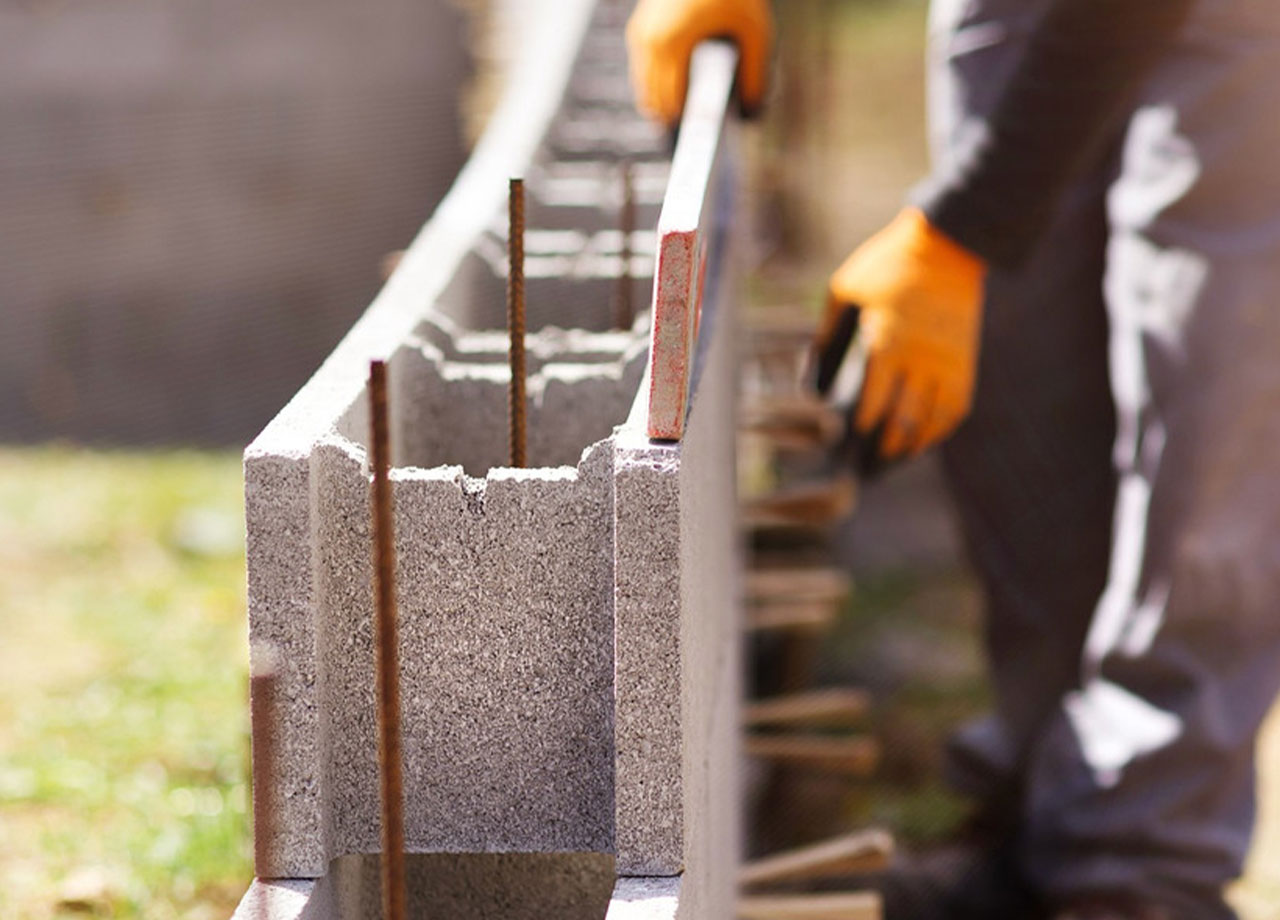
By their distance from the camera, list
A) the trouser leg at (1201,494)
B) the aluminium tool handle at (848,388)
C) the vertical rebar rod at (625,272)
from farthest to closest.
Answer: the aluminium tool handle at (848,388), the trouser leg at (1201,494), the vertical rebar rod at (625,272)

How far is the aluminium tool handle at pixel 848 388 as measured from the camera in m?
2.93

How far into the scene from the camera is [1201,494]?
9.21 feet

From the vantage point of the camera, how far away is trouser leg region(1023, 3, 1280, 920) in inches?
109

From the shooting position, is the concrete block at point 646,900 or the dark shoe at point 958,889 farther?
the dark shoe at point 958,889

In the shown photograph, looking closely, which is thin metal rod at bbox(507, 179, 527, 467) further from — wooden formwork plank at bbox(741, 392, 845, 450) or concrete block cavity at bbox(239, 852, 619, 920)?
wooden formwork plank at bbox(741, 392, 845, 450)

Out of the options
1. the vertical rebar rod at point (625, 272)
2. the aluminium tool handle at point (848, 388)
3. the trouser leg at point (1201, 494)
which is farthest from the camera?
the aluminium tool handle at point (848, 388)

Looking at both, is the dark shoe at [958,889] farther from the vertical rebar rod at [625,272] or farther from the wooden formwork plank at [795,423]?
the vertical rebar rod at [625,272]

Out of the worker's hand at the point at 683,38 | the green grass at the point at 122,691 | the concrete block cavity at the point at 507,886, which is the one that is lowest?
the green grass at the point at 122,691

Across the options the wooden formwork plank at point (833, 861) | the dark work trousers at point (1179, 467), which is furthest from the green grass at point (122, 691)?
the dark work trousers at point (1179, 467)

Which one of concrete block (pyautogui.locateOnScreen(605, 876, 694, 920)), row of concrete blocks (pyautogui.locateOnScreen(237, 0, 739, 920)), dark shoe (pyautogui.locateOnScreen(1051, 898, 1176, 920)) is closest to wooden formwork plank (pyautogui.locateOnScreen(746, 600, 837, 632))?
dark shoe (pyautogui.locateOnScreen(1051, 898, 1176, 920))

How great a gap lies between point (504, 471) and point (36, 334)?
6112mm

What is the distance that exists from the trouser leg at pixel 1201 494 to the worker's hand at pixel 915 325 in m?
0.37

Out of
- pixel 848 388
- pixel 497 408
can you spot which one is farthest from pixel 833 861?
pixel 497 408

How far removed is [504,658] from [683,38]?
190cm
